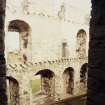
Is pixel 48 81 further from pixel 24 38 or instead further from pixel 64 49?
pixel 24 38

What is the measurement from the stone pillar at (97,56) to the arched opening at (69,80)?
35.7 feet

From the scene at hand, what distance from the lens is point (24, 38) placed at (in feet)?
34.4

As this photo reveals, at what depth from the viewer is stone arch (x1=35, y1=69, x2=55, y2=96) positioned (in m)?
12.0

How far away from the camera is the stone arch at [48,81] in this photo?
1195cm

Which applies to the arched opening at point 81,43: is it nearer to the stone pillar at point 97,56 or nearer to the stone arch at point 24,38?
the stone arch at point 24,38

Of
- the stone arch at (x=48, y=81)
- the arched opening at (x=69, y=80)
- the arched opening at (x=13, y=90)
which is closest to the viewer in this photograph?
the arched opening at (x=13, y=90)

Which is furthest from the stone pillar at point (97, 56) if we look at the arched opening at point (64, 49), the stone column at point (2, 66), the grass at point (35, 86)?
the grass at point (35, 86)

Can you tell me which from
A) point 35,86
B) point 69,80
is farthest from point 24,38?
point 35,86

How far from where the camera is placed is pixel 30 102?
10.6 m

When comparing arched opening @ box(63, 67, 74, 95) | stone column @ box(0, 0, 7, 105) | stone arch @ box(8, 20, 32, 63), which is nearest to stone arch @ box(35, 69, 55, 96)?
arched opening @ box(63, 67, 74, 95)

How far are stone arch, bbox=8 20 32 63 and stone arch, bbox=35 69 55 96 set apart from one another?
173 cm

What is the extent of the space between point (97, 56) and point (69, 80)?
37.3ft

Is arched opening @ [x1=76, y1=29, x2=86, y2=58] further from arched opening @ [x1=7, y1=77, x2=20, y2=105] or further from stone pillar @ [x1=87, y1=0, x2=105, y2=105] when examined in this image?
stone pillar @ [x1=87, y1=0, x2=105, y2=105]

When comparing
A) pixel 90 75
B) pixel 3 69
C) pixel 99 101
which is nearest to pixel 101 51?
pixel 90 75
